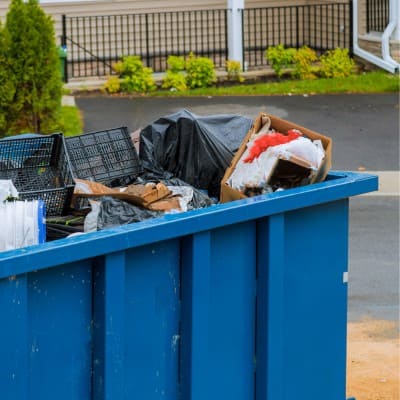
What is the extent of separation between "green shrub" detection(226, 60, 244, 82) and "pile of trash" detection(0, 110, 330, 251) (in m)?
12.4

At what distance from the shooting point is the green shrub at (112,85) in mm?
17266

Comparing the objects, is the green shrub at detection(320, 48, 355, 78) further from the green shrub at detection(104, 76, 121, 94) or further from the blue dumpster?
the blue dumpster

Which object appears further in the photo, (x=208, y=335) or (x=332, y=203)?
(x=332, y=203)

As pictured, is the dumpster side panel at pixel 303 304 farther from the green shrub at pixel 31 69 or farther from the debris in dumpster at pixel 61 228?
the green shrub at pixel 31 69

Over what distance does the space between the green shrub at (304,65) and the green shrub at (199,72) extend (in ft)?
4.86

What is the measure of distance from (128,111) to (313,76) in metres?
3.85

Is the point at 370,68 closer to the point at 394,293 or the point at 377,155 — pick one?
the point at 377,155

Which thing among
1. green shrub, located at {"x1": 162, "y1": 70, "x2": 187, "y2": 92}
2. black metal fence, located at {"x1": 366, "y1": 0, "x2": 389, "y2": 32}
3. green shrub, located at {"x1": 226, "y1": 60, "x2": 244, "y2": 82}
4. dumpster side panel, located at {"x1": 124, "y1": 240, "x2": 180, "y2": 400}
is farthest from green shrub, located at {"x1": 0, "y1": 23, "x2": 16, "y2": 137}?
black metal fence, located at {"x1": 366, "y1": 0, "x2": 389, "y2": 32}

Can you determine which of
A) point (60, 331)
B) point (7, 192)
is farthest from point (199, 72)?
point (60, 331)

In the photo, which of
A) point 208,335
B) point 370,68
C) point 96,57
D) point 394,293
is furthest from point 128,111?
point 208,335

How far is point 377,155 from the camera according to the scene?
13.4 metres

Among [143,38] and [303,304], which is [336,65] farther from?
[303,304]

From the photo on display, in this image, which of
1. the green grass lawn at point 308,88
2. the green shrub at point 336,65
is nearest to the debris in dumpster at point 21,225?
the green grass lawn at point 308,88

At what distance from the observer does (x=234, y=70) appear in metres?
18.0
